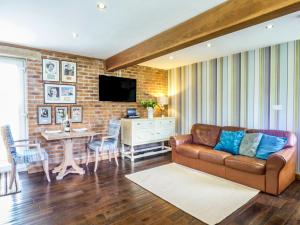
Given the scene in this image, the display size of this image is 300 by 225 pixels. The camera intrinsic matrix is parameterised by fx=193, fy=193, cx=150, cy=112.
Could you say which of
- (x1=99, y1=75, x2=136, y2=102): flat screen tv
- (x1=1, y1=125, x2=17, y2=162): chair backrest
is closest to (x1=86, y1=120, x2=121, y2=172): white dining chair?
(x1=99, y1=75, x2=136, y2=102): flat screen tv

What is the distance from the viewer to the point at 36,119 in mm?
3705

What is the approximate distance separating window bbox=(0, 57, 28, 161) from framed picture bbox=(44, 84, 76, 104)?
0.39m

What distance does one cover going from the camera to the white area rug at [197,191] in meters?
2.32

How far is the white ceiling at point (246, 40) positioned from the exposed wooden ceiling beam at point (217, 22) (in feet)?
2.73

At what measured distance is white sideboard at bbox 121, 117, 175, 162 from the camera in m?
4.38

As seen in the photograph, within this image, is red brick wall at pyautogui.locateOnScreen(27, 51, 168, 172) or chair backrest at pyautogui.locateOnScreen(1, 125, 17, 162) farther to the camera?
red brick wall at pyautogui.locateOnScreen(27, 51, 168, 172)

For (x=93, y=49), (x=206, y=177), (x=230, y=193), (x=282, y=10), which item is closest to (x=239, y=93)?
(x=206, y=177)

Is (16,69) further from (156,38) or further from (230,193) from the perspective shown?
(230,193)

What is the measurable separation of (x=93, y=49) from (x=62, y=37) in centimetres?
72

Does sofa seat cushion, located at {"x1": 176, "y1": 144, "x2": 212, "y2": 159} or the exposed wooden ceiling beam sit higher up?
the exposed wooden ceiling beam

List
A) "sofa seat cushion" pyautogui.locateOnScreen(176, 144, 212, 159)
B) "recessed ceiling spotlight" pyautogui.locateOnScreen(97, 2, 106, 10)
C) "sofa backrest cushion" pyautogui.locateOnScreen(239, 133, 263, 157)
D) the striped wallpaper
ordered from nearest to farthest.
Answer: "recessed ceiling spotlight" pyautogui.locateOnScreen(97, 2, 106, 10) → "sofa backrest cushion" pyautogui.locateOnScreen(239, 133, 263, 157) → the striped wallpaper → "sofa seat cushion" pyautogui.locateOnScreen(176, 144, 212, 159)

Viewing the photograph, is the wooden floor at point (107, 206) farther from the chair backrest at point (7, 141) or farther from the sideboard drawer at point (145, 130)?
the sideboard drawer at point (145, 130)

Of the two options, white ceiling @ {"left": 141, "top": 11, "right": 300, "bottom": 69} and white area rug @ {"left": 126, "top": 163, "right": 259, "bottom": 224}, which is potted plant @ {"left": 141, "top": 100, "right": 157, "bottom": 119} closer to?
white ceiling @ {"left": 141, "top": 11, "right": 300, "bottom": 69}

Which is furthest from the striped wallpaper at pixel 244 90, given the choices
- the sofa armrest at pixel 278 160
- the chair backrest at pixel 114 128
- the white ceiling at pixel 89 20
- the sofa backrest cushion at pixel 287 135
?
the white ceiling at pixel 89 20
